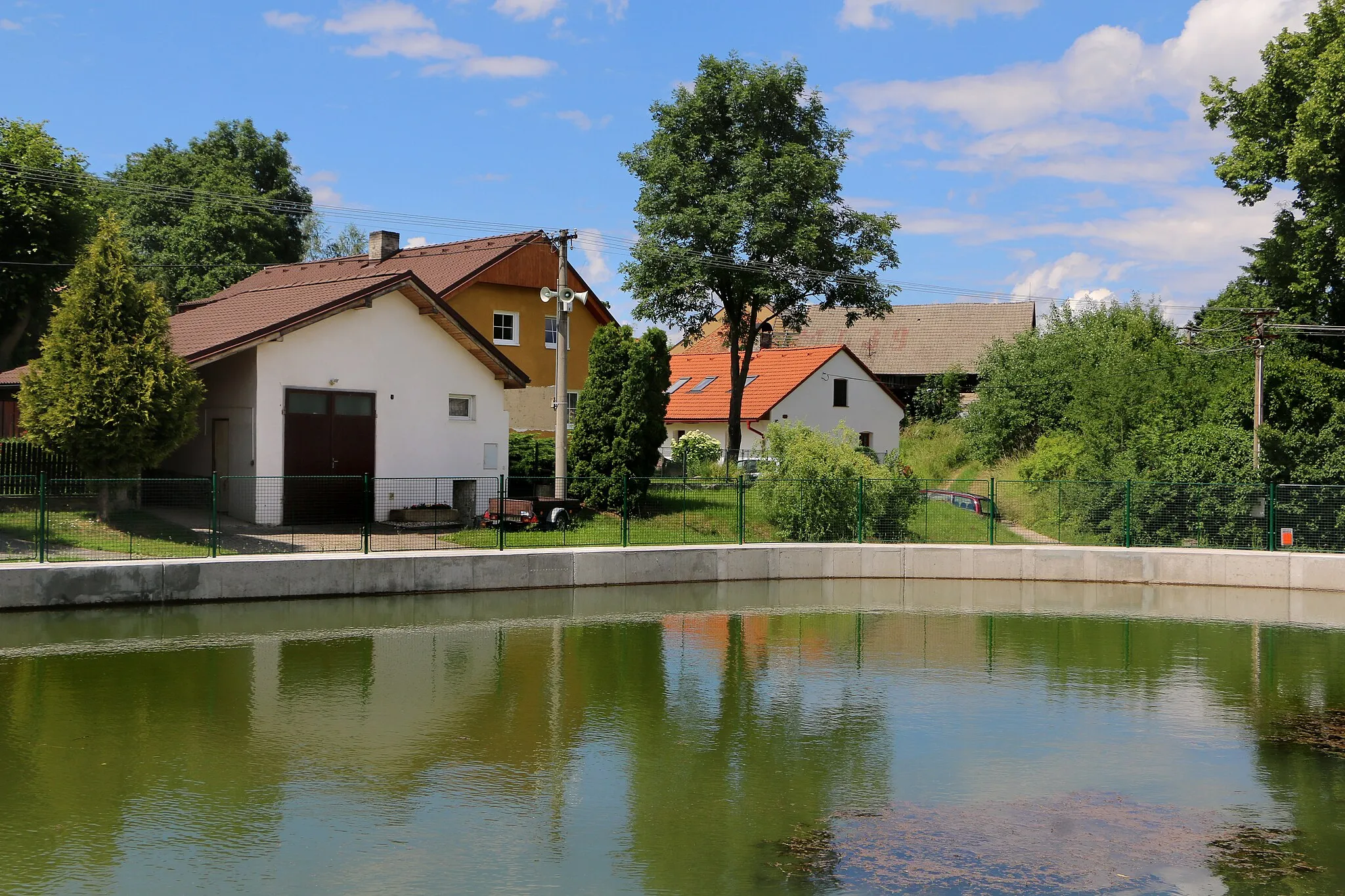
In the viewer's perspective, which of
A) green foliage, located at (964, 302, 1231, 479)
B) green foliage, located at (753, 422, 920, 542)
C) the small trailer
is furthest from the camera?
green foliage, located at (964, 302, 1231, 479)

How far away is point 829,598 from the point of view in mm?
23125

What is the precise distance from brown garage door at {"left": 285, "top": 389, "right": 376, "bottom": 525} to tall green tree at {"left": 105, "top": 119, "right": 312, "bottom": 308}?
21.5 m

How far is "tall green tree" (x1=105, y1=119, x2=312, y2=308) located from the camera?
166ft

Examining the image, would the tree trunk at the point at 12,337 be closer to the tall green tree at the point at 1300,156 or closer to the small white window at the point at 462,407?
the small white window at the point at 462,407

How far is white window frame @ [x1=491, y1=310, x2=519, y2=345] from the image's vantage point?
3947cm

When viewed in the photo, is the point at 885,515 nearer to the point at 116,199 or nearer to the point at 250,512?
the point at 250,512

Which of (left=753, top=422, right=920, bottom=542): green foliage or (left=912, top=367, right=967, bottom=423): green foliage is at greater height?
(left=912, top=367, right=967, bottom=423): green foliage

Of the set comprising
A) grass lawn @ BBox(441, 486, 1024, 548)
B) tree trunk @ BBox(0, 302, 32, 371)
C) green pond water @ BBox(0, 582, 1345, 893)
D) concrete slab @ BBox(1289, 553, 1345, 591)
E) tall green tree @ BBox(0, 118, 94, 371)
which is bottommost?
green pond water @ BBox(0, 582, 1345, 893)

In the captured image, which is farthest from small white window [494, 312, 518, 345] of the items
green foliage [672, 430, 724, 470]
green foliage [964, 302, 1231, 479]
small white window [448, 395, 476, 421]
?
green foliage [964, 302, 1231, 479]

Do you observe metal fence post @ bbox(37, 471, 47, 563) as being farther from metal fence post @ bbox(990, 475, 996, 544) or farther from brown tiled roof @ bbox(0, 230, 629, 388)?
metal fence post @ bbox(990, 475, 996, 544)

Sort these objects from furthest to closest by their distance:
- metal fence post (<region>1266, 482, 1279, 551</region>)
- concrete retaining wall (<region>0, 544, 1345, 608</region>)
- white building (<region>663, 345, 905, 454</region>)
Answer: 1. white building (<region>663, 345, 905, 454</region>)
2. metal fence post (<region>1266, 482, 1279, 551</region>)
3. concrete retaining wall (<region>0, 544, 1345, 608</region>)

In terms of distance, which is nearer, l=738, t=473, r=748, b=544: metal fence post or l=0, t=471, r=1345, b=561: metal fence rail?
l=0, t=471, r=1345, b=561: metal fence rail

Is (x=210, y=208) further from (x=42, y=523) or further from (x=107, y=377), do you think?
(x=42, y=523)

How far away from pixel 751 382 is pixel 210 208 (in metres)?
23.4
